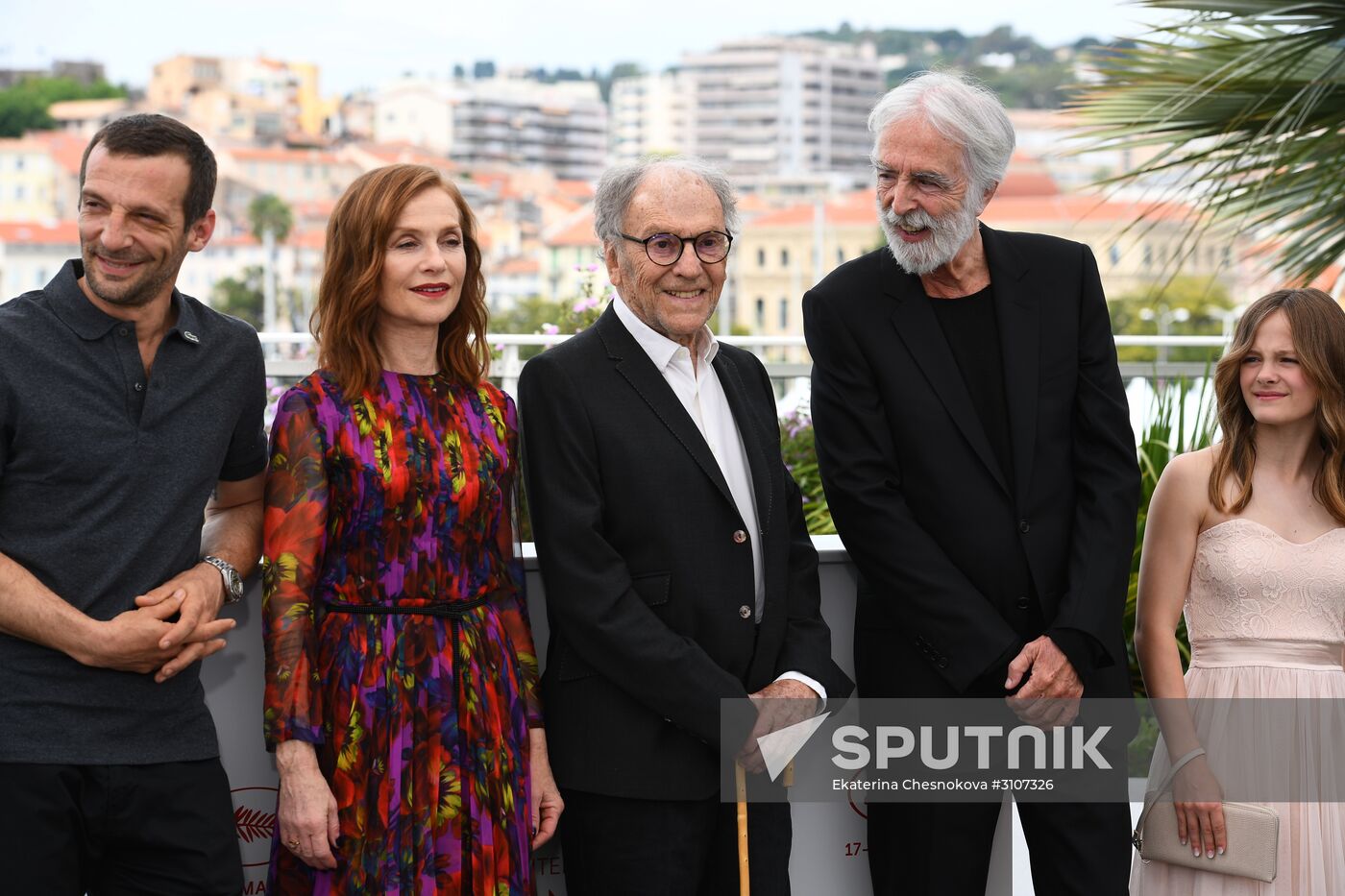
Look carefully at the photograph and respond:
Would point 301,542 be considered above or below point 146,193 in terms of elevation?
below

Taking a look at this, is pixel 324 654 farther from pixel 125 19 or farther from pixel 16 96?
pixel 125 19

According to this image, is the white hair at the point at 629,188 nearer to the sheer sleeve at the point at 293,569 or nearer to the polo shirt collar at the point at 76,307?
the sheer sleeve at the point at 293,569

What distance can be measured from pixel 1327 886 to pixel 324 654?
1766 mm

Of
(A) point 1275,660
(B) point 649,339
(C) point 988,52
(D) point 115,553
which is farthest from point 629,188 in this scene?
(C) point 988,52

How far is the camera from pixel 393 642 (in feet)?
7.30

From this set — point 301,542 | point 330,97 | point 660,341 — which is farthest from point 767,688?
point 330,97

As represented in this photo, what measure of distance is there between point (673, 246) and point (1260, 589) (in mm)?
1229

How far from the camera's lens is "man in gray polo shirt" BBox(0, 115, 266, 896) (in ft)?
6.64

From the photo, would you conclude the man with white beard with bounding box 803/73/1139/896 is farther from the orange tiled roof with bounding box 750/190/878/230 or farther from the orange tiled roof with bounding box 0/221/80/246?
the orange tiled roof with bounding box 750/190/878/230

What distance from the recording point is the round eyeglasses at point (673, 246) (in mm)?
2352

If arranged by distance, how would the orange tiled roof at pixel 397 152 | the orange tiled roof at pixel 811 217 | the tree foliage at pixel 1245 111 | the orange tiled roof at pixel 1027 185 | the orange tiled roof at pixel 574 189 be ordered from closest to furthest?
the tree foliage at pixel 1245 111 → the orange tiled roof at pixel 811 217 → the orange tiled roof at pixel 1027 185 → the orange tiled roof at pixel 397 152 → the orange tiled roof at pixel 574 189

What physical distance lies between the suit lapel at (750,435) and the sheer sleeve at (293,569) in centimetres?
69

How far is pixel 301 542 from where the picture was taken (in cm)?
218

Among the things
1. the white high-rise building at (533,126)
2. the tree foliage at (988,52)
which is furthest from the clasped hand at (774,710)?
the white high-rise building at (533,126)
